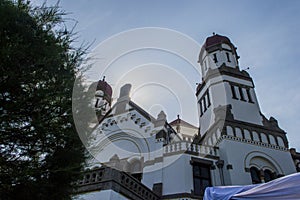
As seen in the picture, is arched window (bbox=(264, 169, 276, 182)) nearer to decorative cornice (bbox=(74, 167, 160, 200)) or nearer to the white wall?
the white wall

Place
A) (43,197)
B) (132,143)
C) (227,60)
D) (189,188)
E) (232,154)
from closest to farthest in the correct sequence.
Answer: (43,197), (189,188), (232,154), (132,143), (227,60)

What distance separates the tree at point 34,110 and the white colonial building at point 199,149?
233 inches

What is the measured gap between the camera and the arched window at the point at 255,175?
51.6 ft

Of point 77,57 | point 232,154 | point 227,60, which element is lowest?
point 77,57

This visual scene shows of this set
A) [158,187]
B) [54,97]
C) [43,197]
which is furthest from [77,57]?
[158,187]

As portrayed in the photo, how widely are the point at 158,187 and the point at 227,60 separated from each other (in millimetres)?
13490

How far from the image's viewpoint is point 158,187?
1481 centimetres

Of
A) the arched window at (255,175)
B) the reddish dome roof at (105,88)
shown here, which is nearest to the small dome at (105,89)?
the reddish dome roof at (105,88)

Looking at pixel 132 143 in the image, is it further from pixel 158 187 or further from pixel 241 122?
pixel 241 122

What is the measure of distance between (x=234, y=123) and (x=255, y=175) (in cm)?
364

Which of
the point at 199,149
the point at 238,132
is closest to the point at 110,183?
the point at 199,149

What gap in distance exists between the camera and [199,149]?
652 inches

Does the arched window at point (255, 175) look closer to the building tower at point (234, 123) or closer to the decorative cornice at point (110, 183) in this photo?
the building tower at point (234, 123)

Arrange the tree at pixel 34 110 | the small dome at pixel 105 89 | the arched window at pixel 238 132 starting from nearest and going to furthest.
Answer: the tree at pixel 34 110 < the arched window at pixel 238 132 < the small dome at pixel 105 89
